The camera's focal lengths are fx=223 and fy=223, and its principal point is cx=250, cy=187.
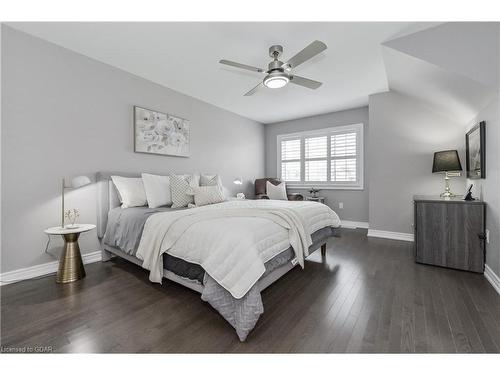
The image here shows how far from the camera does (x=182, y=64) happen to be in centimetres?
295

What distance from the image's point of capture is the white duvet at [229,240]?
4.94 ft

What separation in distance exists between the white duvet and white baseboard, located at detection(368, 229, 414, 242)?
7.32ft

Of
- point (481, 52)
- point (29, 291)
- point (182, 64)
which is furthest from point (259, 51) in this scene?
point (29, 291)

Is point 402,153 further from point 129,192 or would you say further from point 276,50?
point 129,192

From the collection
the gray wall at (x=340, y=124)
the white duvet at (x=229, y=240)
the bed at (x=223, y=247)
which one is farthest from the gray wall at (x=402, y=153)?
the white duvet at (x=229, y=240)

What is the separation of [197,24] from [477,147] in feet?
10.9

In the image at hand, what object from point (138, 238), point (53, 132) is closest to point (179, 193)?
point (138, 238)

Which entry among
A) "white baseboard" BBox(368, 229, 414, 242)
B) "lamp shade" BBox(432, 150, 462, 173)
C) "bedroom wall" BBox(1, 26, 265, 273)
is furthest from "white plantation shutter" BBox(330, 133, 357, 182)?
"bedroom wall" BBox(1, 26, 265, 273)

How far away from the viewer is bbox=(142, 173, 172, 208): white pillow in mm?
2828

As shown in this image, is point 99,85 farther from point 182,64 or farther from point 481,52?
point 481,52

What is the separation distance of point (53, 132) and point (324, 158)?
15.9 ft

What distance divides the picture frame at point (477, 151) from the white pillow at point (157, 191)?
3.66 meters

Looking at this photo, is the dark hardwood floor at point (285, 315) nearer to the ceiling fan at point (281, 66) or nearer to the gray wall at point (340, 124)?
the ceiling fan at point (281, 66)

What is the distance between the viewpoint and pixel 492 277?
2195mm
